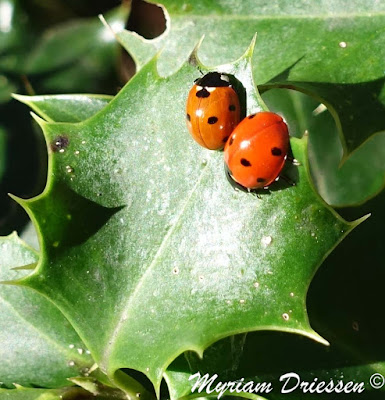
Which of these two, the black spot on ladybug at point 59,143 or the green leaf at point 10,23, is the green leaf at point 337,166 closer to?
the black spot on ladybug at point 59,143

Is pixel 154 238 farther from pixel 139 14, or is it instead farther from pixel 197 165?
pixel 139 14

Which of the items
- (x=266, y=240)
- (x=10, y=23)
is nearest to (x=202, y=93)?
(x=266, y=240)

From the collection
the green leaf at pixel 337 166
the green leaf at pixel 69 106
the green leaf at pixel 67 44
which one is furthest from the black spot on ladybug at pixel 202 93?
the green leaf at pixel 67 44

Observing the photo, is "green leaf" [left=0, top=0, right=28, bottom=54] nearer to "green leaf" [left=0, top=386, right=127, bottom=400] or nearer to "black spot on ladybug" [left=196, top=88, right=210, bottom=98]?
"black spot on ladybug" [left=196, top=88, right=210, bottom=98]

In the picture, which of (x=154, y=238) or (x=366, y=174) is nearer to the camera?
(x=154, y=238)

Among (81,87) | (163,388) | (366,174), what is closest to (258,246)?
(163,388)

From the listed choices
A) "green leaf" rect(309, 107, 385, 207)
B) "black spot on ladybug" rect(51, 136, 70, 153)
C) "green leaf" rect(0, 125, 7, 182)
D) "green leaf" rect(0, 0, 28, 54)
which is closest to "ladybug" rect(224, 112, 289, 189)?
"black spot on ladybug" rect(51, 136, 70, 153)
